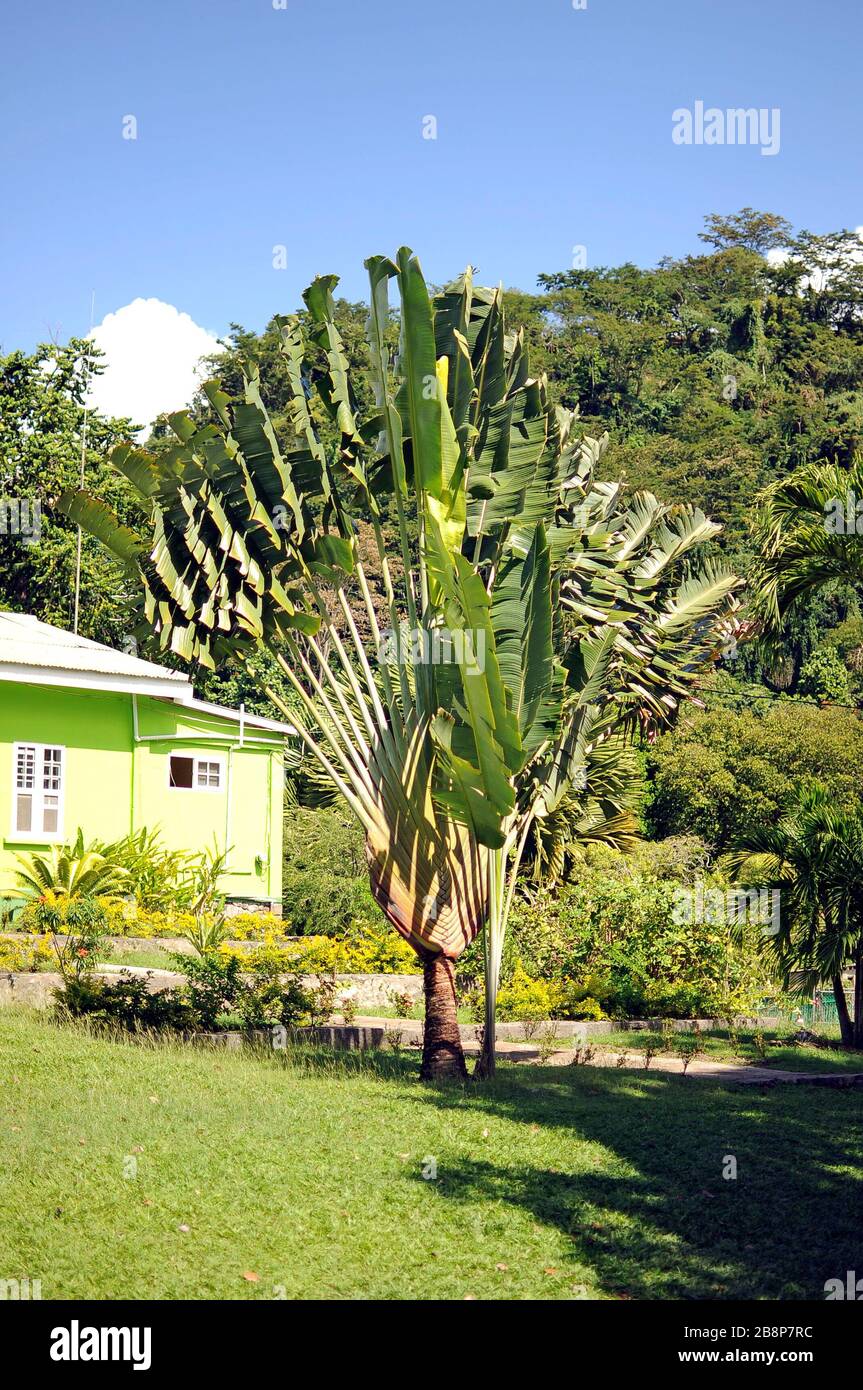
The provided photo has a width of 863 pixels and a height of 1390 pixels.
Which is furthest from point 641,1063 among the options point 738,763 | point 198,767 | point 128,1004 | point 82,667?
point 738,763

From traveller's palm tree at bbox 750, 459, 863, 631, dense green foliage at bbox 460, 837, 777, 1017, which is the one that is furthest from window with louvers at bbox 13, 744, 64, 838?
traveller's palm tree at bbox 750, 459, 863, 631

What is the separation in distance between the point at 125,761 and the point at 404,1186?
628 inches

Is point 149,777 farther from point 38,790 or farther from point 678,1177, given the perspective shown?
point 678,1177

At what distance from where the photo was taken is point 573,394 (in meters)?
58.9

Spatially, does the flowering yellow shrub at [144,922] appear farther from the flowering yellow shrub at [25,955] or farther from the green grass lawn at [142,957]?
the flowering yellow shrub at [25,955]

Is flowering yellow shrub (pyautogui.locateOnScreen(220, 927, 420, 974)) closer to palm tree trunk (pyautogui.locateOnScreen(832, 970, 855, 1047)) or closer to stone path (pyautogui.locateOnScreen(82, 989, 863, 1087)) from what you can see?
stone path (pyautogui.locateOnScreen(82, 989, 863, 1087))

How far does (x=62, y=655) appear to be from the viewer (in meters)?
22.8

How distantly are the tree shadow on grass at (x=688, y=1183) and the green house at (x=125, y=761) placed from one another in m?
12.1

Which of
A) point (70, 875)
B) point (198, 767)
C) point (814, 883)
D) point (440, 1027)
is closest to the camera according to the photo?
point (440, 1027)

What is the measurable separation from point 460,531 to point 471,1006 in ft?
26.6

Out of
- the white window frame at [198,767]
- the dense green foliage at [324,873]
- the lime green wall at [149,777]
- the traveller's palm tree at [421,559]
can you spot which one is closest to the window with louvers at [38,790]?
the lime green wall at [149,777]

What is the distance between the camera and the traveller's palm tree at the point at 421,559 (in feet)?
39.7
